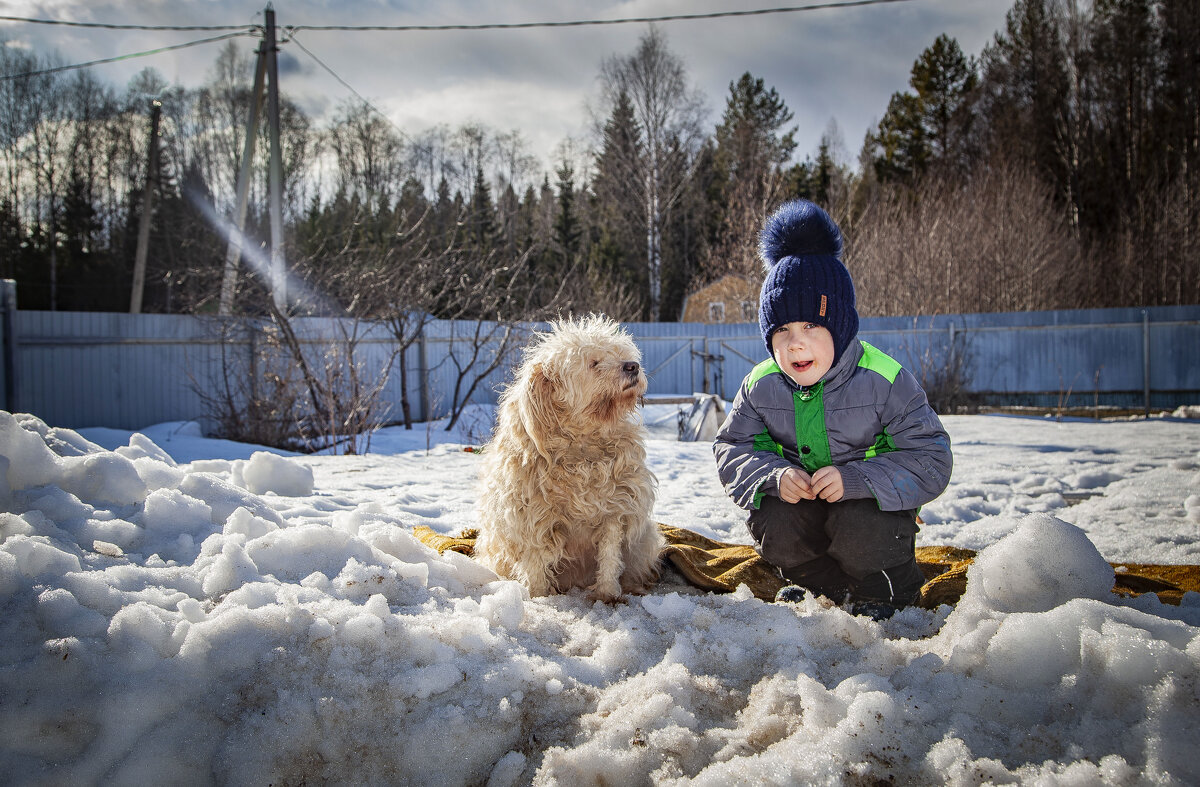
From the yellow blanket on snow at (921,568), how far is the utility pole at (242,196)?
380 inches

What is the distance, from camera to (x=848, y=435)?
2.64 metres

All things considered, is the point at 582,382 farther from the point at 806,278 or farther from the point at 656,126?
the point at 656,126

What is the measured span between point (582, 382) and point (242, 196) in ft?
43.3

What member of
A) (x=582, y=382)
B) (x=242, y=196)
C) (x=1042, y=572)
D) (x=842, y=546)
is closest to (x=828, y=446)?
(x=842, y=546)

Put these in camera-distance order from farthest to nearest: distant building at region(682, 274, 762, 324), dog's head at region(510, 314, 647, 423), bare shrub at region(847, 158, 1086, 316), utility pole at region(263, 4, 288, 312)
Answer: distant building at region(682, 274, 762, 324) < bare shrub at region(847, 158, 1086, 316) < utility pole at region(263, 4, 288, 312) < dog's head at region(510, 314, 647, 423)

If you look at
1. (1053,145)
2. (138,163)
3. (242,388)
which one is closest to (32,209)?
(138,163)

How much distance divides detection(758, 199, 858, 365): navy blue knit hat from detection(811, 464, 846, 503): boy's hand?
18.7 inches

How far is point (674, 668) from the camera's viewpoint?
1930mm

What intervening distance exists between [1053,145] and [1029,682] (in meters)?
31.0

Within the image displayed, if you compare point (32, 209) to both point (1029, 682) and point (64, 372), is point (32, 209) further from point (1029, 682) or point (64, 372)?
point (1029, 682)

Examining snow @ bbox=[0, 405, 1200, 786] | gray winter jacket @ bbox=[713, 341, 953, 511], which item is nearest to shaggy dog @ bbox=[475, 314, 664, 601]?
snow @ bbox=[0, 405, 1200, 786]

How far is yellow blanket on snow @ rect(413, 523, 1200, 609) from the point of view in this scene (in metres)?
2.65

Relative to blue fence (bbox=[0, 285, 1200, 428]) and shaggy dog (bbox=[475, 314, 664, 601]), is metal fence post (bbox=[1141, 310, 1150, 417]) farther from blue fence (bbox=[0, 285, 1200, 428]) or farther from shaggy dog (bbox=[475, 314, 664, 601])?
shaggy dog (bbox=[475, 314, 664, 601])

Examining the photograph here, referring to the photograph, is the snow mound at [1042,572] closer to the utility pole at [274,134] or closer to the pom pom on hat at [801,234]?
the pom pom on hat at [801,234]
